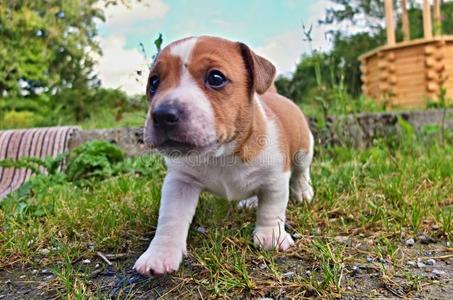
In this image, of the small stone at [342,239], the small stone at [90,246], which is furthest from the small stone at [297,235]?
the small stone at [90,246]

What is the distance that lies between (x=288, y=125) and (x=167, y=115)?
3.64 feet

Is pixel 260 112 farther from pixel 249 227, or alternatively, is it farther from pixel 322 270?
pixel 322 270

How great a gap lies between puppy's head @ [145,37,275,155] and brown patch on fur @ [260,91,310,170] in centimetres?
34

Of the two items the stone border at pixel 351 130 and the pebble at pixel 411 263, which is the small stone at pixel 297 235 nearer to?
the pebble at pixel 411 263

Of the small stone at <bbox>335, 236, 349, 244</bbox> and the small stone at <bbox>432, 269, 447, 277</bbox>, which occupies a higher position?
the small stone at <bbox>335, 236, 349, 244</bbox>

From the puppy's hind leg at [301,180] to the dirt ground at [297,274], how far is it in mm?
897

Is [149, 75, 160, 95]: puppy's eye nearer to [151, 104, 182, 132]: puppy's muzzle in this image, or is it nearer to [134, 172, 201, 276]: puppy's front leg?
[151, 104, 182, 132]: puppy's muzzle

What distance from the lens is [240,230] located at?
8.47 ft

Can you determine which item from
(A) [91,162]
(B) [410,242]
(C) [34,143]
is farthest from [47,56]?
(B) [410,242]

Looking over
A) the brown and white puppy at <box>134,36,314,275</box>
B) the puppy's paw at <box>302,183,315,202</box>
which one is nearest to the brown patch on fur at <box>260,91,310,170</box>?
the brown and white puppy at <box>134,36,314,275</box>

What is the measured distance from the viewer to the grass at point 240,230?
6.75 ft

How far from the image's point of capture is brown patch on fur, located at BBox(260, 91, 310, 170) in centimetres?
270

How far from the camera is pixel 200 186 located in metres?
2.57

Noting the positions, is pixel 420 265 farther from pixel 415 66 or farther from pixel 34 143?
pixel 415 66
